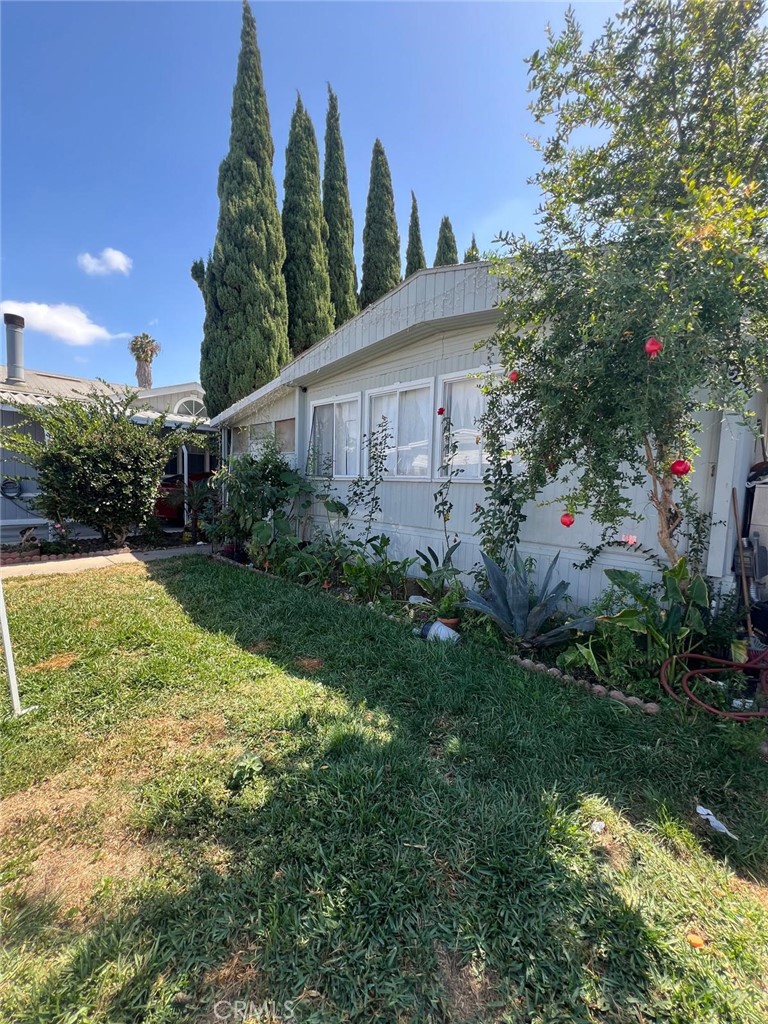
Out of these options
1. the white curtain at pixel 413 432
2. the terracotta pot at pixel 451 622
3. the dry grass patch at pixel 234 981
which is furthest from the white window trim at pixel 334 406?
the dry grass patch at pixel 234 981

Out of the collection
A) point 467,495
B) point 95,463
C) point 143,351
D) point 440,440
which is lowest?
point 467,495

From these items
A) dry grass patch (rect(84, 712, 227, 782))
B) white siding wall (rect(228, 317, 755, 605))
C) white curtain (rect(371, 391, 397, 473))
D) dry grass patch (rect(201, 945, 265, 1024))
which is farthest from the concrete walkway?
dry grass patch (rect(201, 945, 265, 1024))

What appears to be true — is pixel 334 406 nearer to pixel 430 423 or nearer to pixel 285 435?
pixel 285 435

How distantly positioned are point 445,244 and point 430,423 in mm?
17749

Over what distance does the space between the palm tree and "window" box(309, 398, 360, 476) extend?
55.4 ft

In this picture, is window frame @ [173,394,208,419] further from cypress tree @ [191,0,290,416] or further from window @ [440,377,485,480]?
window @ [440,377,485,480]

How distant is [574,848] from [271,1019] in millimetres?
1232

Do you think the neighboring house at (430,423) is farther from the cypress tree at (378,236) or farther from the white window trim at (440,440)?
the cypress tree at (378,236)

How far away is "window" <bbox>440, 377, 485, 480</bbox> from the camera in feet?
17.0

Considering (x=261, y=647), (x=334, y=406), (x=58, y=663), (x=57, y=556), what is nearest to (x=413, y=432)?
(x=334, y=406)

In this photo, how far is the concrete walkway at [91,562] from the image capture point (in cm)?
698

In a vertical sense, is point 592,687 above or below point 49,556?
above

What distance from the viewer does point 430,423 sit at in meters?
5.78

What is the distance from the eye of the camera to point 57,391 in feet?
38.9
